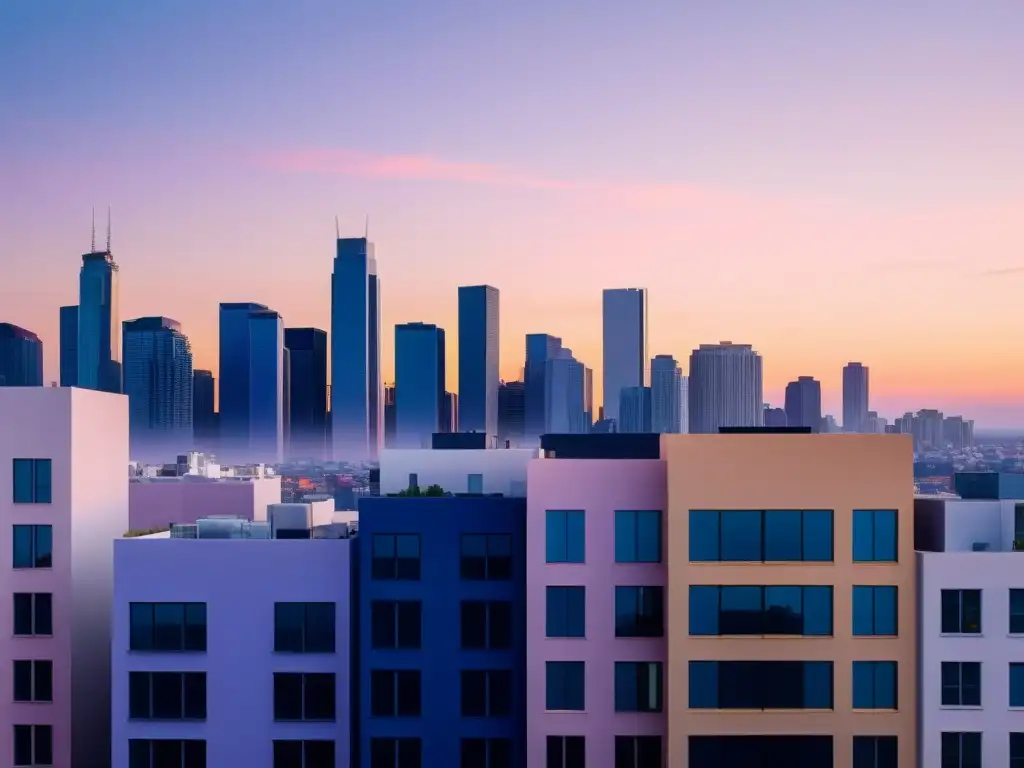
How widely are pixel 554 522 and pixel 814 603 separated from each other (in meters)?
8.79

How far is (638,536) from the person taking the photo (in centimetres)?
3488

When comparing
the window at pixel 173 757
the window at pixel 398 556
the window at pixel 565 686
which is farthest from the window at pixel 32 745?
the window at pixel 565 686

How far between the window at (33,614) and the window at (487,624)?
16113 millimetres

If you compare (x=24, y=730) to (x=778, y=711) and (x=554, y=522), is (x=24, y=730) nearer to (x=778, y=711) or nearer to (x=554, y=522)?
(x=554, y=522)

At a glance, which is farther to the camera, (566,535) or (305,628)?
(305,628)

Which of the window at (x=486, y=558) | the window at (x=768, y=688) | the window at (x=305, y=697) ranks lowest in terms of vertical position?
the window at (x=305, y=697)

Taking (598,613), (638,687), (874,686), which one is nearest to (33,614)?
(598,613)

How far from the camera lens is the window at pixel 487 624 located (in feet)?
119

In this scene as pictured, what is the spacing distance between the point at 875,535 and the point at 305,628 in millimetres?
19457

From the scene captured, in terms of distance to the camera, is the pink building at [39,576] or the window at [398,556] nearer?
the window at [398,556]

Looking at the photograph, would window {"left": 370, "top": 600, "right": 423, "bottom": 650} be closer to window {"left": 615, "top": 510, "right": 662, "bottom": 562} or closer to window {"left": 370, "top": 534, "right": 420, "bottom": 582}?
window {"left": 370, "top": 534, "right": 420, "bottom": 582}

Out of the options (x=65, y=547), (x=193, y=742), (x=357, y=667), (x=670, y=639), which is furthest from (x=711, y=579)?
(x=65, y=547)

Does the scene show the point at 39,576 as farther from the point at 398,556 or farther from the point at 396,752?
the point at 396,752

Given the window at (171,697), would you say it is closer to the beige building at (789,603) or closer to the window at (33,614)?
the window at (33,614)
